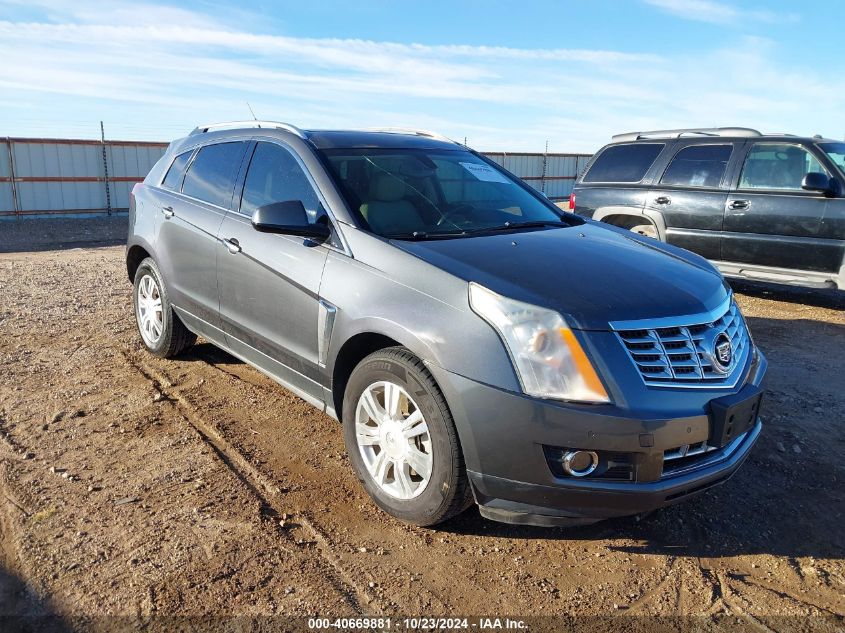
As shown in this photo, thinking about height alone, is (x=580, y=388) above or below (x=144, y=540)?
above

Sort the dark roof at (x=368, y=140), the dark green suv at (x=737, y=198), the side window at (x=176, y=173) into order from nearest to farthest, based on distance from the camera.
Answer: the dark roof at (x=368, y=140)
the side window at (x=176, y=173)
the dark green suv at (x=737, y=198)

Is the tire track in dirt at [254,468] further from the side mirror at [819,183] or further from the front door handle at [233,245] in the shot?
the side mirror at [819,183]

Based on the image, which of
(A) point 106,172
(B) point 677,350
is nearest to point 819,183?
(B) point 677,350

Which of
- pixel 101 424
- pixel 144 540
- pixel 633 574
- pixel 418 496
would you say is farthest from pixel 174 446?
pixel 633 574

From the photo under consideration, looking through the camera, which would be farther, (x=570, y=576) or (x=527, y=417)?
(x=570, y=576)

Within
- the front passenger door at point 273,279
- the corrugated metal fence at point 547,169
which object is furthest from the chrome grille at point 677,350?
the corrugated metal fence at point 547,169

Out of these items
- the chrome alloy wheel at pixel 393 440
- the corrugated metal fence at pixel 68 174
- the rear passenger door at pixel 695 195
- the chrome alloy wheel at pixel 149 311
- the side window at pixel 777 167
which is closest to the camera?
the chrome alloy wheel at pixel 393 440

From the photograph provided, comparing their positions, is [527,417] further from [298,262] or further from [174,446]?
[174,446]

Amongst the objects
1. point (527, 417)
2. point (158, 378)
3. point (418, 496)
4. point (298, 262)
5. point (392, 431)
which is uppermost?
point (298, 262)

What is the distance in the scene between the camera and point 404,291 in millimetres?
3092

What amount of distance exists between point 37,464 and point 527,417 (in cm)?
274

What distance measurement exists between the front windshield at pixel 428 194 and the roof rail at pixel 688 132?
4.86 meters

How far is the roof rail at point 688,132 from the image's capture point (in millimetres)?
8170

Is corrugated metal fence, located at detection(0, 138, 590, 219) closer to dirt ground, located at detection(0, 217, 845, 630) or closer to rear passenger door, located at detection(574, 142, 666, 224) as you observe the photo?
rear passenger door, located at detection(574, 142, 666, 224)
